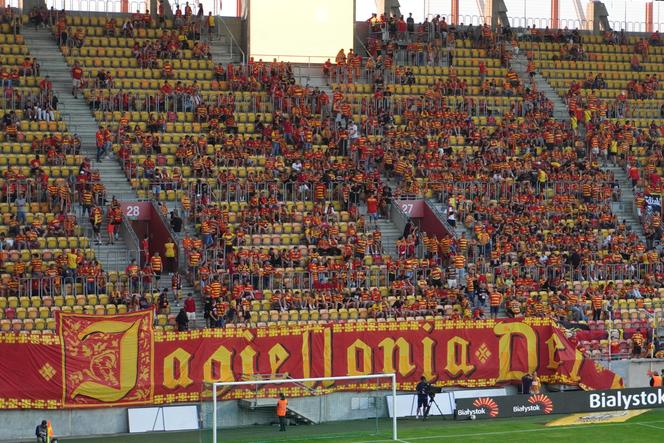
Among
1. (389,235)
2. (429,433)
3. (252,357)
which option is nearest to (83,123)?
(389,235)

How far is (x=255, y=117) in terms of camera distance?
51.4m

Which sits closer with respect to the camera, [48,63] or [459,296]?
[459,296]

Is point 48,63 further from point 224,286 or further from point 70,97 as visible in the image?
point 224,286

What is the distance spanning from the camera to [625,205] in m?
53.0

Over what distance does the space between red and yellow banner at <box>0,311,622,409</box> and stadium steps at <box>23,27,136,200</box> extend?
421 inches

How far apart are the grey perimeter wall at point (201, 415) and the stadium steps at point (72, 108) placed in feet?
39.0

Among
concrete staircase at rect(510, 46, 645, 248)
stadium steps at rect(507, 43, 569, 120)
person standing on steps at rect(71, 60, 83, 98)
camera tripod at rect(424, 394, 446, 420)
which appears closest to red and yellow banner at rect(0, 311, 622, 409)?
camera tripod at rect(424, 394, 446, 420)

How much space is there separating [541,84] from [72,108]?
69.3ft

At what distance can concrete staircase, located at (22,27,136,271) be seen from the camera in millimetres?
43625

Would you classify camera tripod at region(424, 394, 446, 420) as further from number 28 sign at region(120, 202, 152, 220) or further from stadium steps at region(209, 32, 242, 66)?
stadium steps at region(209, 32, 242, 66)

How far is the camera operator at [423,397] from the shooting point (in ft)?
126

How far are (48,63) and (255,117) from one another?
8276 millimetres

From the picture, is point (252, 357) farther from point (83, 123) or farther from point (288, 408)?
point (83, 123)

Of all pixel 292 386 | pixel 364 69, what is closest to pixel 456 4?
pixel 364 69
